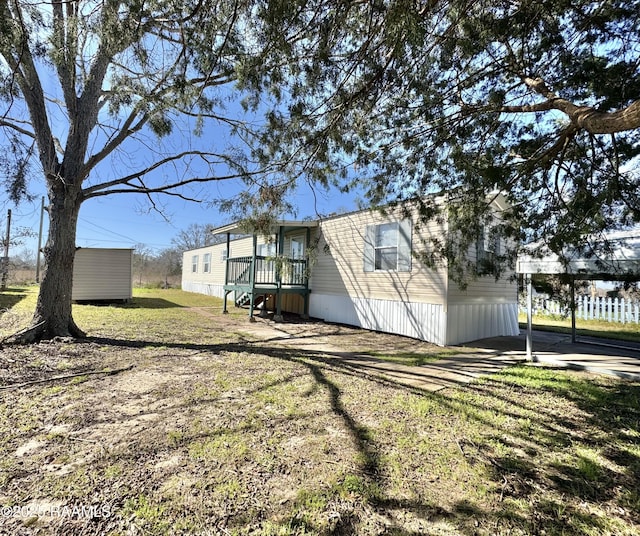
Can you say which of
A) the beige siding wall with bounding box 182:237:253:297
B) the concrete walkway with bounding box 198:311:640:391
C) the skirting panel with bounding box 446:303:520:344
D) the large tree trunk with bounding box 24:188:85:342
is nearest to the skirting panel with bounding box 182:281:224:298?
the beige siding wall with bounding box 182:237:253:297

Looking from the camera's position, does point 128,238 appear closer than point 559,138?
No

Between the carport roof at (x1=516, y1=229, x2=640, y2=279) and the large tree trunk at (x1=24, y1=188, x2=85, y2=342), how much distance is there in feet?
27.9

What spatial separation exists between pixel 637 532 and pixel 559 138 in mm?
4459

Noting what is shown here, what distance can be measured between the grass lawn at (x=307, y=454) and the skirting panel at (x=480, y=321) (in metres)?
2.73

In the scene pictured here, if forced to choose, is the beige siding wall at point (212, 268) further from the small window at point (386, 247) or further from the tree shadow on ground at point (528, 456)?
the tree shadow on ground at point (528, 456)

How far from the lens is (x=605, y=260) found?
4883mm

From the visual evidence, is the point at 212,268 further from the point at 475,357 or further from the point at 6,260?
the point at 475,357

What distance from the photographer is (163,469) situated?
7.72 ft

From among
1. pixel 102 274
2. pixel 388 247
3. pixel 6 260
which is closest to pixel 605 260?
pixel 388 247

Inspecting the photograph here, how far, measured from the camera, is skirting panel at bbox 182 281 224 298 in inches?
768

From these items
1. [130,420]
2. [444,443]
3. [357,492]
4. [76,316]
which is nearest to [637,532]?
[444,443]

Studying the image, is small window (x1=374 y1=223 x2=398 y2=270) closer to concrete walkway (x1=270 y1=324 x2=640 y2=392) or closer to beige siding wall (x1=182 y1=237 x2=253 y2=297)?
concrete walkway (x1=270 y1=324 x2=640 y2=392)

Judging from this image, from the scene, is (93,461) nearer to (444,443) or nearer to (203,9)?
(444,443)

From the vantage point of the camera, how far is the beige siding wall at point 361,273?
7.87m
